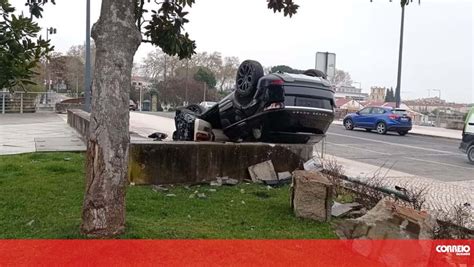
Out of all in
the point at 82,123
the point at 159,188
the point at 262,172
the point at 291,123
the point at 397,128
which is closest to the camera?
the point at 159,188

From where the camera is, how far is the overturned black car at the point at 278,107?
26.9 feet

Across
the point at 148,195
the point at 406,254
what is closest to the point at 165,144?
the point at 148,195

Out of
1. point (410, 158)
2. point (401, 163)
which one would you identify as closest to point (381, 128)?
point (410, 158)

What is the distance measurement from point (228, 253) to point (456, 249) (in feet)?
7.28

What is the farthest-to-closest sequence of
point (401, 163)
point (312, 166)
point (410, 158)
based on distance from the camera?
point (410, 158) → point (401, 163) → point (312, 166)

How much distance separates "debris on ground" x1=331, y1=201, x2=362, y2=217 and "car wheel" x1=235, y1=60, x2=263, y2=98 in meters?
3.13

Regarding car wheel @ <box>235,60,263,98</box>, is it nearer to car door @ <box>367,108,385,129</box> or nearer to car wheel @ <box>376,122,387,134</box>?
car wheel @ <box>376,122,387,134</box>

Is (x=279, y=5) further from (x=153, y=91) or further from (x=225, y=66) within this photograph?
(x=225, y=66)

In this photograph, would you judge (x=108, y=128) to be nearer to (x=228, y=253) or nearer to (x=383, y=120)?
(x=228, y=253)

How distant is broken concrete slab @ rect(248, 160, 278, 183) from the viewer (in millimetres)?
7914

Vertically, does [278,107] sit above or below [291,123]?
above

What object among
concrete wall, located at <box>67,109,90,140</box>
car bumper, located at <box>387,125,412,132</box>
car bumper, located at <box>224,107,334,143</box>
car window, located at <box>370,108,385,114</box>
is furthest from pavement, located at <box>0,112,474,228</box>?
car window, located at <box>370,108,385,114</box>

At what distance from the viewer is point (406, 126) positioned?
84.5 feet

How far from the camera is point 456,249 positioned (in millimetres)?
4578
